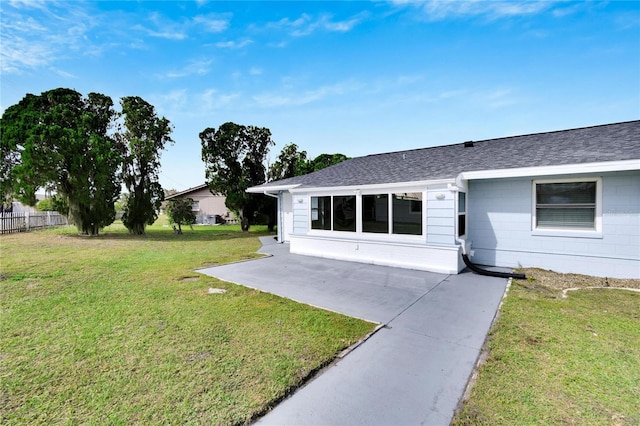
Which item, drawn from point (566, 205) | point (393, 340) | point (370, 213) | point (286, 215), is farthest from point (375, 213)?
point (286, 215)

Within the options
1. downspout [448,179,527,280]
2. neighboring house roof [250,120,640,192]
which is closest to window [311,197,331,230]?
neighboring house roof [250,120,640,192]

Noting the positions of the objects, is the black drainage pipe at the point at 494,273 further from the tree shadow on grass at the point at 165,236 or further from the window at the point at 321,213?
the tree shadow on grass at the point at 165,236

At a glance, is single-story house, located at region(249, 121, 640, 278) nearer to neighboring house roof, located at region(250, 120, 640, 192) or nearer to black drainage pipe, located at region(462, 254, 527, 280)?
neighboring house roof, located at region(250, 120, 640, 192)

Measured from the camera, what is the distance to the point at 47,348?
3.30 metres

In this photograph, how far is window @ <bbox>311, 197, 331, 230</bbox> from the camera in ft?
31.2

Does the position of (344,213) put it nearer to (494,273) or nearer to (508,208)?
(494,273)

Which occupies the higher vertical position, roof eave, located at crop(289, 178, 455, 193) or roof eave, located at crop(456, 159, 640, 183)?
roof eave, located at crop(456, 159, 640, 183)

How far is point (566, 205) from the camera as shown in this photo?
272 inches

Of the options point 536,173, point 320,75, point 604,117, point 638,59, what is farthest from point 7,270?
point 604,117

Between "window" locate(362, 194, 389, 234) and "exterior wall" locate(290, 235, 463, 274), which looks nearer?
"exterior wall" locate(290, 235, 463, 274)

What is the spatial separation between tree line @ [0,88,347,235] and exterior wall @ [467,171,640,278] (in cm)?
1240

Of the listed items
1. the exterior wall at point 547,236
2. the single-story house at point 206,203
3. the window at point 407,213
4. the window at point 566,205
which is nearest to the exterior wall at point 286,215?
the window at point 407,213

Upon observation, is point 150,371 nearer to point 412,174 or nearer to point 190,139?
point 412,174

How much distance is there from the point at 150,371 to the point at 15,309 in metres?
3.73
